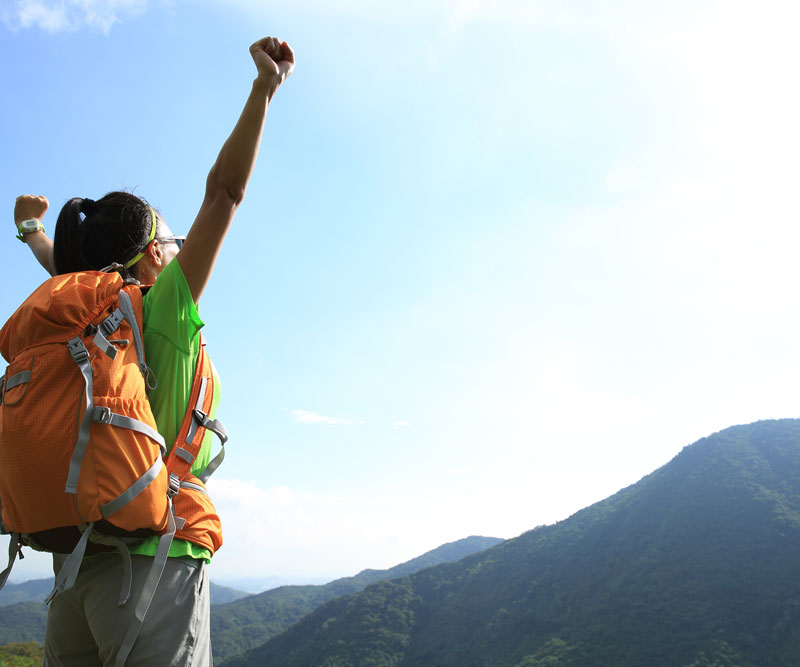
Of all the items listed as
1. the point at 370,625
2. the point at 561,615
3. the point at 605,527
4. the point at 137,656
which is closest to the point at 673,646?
the point at 561,615

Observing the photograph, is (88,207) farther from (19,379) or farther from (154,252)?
(19,379)

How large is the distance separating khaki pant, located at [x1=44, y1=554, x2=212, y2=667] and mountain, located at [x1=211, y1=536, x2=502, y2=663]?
2612 inches

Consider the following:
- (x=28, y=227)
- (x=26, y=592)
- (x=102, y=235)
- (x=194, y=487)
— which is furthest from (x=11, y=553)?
(x=26, y=592)

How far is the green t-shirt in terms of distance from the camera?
1.49 metres

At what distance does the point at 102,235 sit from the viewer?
5.60 feet

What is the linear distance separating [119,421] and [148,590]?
1.33 feet

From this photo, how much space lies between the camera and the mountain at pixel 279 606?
68500mm

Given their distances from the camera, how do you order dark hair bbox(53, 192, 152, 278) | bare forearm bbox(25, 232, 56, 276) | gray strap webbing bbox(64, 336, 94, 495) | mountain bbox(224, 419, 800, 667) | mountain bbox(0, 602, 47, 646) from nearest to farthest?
gray strap webbing bbox(64, 336, 94, 495), dark hair bbox(53, 192, 152, 278), bare forearm bbox(25, 232, 56, 276), mountain bbox(224, 419, 800, 667), mountain bbox(0, 602, 47, 646)

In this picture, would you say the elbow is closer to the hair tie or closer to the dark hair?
the dark hair

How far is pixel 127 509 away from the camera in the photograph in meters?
1.27

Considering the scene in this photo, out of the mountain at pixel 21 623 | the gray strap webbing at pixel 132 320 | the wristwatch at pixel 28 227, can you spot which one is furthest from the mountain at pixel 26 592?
the gray strap webbing at pixel 132 320

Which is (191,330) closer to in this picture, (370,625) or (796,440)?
(370,625)

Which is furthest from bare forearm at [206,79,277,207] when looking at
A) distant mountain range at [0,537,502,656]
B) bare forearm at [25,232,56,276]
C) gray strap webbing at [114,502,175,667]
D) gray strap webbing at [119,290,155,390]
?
distant mountain range at [0,537,502,656]

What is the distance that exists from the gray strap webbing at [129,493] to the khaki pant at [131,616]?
0.20 m
